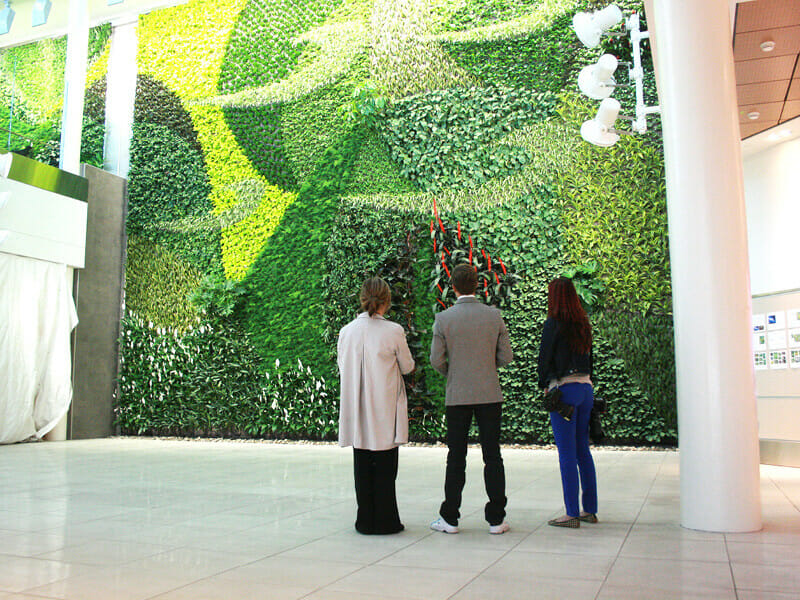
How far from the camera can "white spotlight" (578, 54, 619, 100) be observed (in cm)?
655

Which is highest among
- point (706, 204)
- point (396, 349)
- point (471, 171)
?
point (471, 171)

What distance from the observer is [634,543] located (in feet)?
10.8

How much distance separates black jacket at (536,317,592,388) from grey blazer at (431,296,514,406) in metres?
0.24

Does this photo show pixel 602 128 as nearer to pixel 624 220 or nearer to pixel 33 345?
pixel 624 220

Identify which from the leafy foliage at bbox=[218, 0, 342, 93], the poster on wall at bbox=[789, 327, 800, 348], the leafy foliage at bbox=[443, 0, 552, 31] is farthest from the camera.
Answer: the leafy foliage at bbox=[218, 0, 342, 93]

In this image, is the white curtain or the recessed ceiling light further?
the white curtain

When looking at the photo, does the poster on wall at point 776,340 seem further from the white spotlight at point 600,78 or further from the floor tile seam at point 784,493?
the white spotlight at point 600,78

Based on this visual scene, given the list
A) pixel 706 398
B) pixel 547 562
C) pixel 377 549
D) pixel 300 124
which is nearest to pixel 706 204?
pixel 706 398

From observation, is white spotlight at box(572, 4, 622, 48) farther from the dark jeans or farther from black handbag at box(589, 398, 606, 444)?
the dark jeans

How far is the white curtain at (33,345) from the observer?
336 inches

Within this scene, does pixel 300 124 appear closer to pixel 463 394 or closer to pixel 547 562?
pixel 463 394

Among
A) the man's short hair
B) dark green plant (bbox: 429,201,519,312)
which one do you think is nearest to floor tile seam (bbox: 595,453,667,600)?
the man's short hair

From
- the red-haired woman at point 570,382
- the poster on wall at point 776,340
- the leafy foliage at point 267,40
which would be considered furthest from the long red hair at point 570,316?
the leafy foliage at point 267,40

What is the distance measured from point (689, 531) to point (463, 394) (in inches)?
52.3
